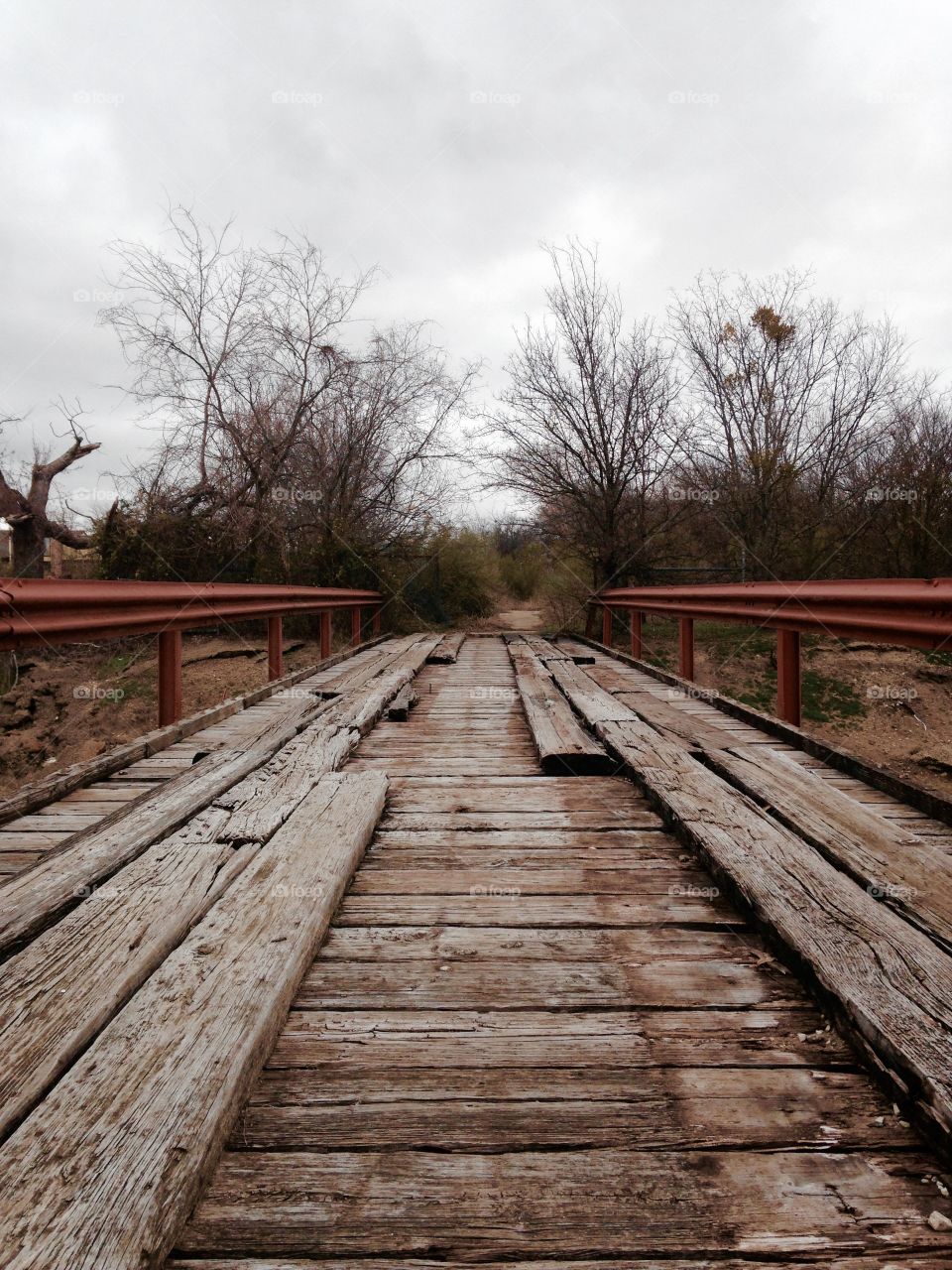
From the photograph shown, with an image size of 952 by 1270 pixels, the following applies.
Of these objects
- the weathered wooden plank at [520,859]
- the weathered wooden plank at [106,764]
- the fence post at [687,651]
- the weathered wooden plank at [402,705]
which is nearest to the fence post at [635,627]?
the fence post at [687,651]

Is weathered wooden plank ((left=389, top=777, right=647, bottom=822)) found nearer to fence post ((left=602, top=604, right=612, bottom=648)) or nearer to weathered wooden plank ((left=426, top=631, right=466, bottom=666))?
weathered wooden plank ((left=426, top=631, right=466, bottom=666))

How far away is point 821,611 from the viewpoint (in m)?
3.34

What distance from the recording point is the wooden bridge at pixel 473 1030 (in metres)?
0.82

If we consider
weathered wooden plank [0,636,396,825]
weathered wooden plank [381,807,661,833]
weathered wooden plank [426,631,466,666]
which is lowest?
weathered wooden plank [381,807,661,833]

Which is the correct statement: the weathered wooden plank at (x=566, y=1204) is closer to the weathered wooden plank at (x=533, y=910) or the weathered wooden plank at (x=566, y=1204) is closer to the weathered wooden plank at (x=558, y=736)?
the weathered wooden plank at (x=533, y=910)

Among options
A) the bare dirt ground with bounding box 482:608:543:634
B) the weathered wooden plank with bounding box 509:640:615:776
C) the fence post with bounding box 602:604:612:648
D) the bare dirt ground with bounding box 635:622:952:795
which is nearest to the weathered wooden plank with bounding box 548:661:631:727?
the weathered wooden plank with bounding box 509:640:615:776

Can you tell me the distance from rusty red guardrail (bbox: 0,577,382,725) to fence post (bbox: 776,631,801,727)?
3459mm

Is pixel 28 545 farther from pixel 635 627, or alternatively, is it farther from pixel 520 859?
pixel 520 859

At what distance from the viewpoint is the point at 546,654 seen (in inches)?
272

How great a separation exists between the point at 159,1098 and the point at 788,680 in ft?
12.1

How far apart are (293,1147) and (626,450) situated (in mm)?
10601

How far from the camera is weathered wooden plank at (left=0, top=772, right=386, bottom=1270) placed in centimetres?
77

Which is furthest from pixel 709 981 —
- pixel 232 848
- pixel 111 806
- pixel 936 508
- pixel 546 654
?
pixel 936 508

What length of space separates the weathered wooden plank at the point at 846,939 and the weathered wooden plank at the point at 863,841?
0.04m
